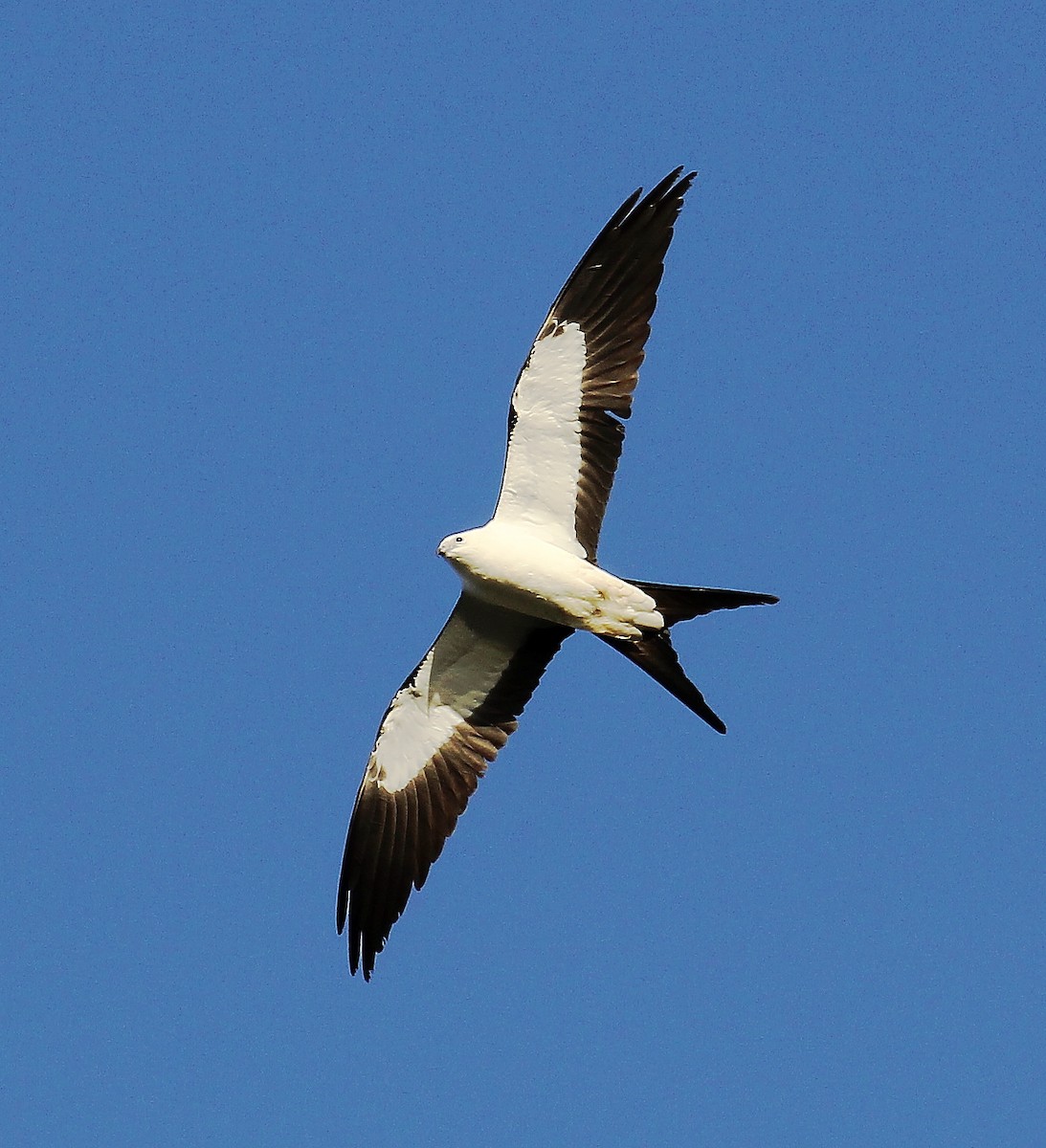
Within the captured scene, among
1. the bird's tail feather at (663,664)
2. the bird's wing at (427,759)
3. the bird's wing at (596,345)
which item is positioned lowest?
the bird's wing at (427,759)

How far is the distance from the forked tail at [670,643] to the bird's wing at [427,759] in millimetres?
1008

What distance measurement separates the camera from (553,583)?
12.3 metres

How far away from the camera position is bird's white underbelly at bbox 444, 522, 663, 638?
1228 cm

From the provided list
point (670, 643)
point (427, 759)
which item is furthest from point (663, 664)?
point (427, 759)

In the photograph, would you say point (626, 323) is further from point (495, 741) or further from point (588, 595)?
point (495, 741)

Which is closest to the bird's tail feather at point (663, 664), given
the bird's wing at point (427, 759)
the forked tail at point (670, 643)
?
the forked tail at point (670, 643)

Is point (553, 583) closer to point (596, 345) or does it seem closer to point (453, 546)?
point (453, 546)

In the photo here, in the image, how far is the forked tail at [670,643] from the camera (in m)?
12.2

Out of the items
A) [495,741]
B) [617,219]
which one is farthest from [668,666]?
[617,219]

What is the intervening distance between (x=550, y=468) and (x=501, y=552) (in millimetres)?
731

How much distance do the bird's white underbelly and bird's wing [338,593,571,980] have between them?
0.75 metres

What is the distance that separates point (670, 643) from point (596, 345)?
85.8 inches

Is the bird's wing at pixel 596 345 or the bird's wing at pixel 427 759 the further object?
the bird's wing at pixel 427 759

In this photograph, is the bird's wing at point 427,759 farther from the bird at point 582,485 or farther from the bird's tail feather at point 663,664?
the bird's tail feather at point 663,664
